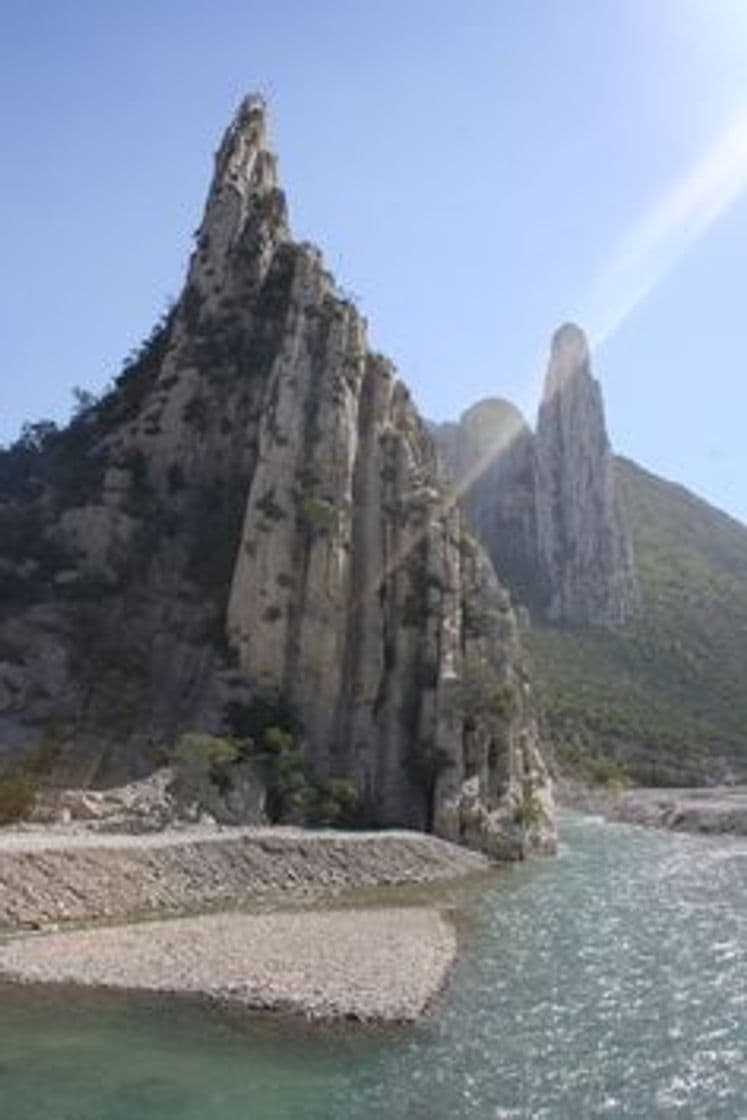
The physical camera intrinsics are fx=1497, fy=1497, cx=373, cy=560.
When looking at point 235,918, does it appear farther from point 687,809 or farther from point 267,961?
point 687,809

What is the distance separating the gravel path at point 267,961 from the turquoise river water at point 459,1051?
1.47 m

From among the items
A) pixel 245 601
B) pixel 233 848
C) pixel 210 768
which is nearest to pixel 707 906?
pixel 233 848

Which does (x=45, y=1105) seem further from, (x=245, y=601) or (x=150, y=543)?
(x=150, y=543)

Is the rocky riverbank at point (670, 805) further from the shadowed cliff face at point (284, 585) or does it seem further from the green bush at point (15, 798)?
the green bush at point (15, 798)

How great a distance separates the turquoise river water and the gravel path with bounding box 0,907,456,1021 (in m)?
1.47

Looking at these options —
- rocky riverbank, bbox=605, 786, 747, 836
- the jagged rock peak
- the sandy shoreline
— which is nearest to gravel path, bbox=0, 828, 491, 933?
the sandy shoreline

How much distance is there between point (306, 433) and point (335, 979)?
71469 millimetres

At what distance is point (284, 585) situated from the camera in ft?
360

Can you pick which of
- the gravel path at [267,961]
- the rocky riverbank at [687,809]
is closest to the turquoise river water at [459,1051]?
the gravel path at [267,961]

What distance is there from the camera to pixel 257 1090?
34.3 meters

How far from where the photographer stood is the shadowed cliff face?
10394cm

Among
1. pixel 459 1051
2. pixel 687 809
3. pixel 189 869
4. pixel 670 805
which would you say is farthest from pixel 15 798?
pixel 670 805

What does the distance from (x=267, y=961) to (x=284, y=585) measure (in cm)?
6146

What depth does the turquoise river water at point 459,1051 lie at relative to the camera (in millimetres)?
33062
